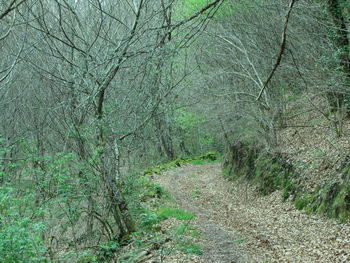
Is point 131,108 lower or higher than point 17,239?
higher

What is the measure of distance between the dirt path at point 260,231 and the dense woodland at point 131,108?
49cm

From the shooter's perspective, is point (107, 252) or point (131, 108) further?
point (107, 252)

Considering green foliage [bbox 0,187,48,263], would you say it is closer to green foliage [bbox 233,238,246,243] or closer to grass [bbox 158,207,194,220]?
green foliage [bbox 233,238,246,243]

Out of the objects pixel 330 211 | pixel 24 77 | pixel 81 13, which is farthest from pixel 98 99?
pixel 24 77

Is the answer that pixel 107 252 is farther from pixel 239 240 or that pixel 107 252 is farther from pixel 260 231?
pixel 260 231

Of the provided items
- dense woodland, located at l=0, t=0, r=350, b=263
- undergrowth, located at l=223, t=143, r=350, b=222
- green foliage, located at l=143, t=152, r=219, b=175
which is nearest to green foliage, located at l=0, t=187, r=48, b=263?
dense woodland, located at l=0, t=0, r=350, b=263

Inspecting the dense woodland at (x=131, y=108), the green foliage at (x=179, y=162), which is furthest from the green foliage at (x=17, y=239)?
the green foliage at (x=179, y=162)

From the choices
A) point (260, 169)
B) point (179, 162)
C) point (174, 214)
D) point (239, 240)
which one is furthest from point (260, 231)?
point (179, 162)

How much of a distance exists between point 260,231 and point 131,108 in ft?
14.1

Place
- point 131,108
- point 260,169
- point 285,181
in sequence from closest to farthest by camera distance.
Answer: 1. point 131,108
2. point 285,181
3. point 260,169

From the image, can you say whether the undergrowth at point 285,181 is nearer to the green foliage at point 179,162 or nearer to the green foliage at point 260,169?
the green foliage at point 260,169

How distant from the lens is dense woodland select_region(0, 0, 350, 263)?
5555mm

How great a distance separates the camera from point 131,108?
764 centimetres

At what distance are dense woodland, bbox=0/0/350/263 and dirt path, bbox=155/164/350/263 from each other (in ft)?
1.60
